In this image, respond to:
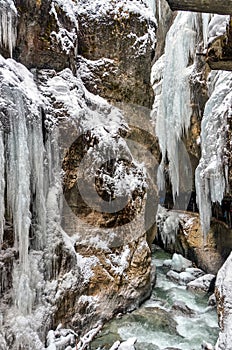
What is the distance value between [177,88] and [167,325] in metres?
8.11

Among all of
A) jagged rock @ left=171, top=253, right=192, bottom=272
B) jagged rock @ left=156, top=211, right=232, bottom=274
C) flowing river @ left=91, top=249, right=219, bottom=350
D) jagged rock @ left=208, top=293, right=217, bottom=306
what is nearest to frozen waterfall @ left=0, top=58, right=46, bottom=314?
flowing river @ left=91, top=249, right=219, bottom=350

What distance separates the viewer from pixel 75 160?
656cm

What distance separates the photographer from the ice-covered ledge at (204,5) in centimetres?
128

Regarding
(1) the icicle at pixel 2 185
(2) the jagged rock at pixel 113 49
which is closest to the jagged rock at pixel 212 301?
(2) the jagged rock at pixel 113 49

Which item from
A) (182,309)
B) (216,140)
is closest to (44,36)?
(216,140)

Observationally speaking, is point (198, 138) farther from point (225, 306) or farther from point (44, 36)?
point (225, 306)

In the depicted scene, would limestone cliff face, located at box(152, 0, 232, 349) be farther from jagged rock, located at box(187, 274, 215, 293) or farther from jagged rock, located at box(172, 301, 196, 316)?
jagged rock, located at box(172, 301, 196, 316)

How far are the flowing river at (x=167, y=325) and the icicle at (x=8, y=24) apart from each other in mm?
5989

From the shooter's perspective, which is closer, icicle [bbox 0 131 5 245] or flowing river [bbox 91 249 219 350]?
icicle [bbox 0 131 5 245]

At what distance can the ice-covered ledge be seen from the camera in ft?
4.19

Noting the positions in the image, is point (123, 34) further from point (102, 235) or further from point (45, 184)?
point (102, 235)

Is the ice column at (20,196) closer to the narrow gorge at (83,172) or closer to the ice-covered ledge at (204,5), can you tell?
the narrow gorge at (83,172)

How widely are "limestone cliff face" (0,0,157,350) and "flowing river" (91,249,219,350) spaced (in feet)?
1.28

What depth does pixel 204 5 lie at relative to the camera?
1307 millimetres
